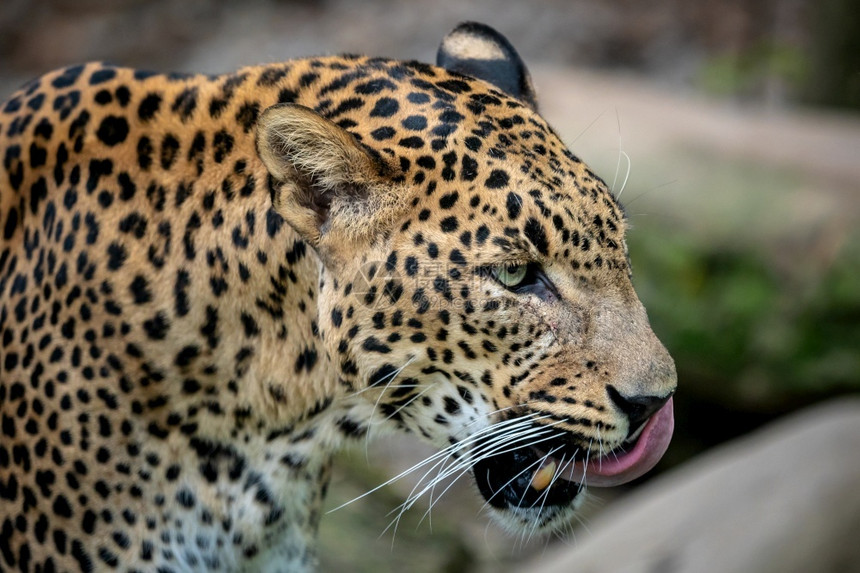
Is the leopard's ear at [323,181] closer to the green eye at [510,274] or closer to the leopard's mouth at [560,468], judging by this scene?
the green eye at [510,274]

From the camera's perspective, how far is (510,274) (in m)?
4.08

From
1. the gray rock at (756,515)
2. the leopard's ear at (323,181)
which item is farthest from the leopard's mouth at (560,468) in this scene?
the gray rock at (756,515)

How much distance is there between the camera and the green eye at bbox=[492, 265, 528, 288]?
13.3 ft

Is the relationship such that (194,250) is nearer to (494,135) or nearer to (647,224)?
(494,135)

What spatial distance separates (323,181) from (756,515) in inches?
206

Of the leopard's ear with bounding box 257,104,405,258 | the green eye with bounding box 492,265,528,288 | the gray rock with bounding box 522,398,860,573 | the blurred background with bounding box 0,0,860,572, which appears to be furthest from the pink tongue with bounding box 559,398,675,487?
the gray rock with bounding box 522,398,860,573

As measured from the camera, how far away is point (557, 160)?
4242 mm

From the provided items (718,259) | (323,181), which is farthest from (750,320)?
(323,181)

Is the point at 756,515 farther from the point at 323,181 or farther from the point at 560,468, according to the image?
the point at 323,181

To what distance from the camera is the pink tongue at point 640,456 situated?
4.22 m

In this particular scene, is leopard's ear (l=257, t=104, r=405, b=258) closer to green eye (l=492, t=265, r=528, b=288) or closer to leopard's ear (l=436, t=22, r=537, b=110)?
green eye (l=492, t=265, r=528, b=288)

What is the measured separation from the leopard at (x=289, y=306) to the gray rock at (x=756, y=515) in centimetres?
356

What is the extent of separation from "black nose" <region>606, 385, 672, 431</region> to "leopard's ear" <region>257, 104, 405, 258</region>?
1.12m

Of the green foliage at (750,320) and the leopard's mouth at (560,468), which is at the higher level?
the leopard's mouth at (560,468)
